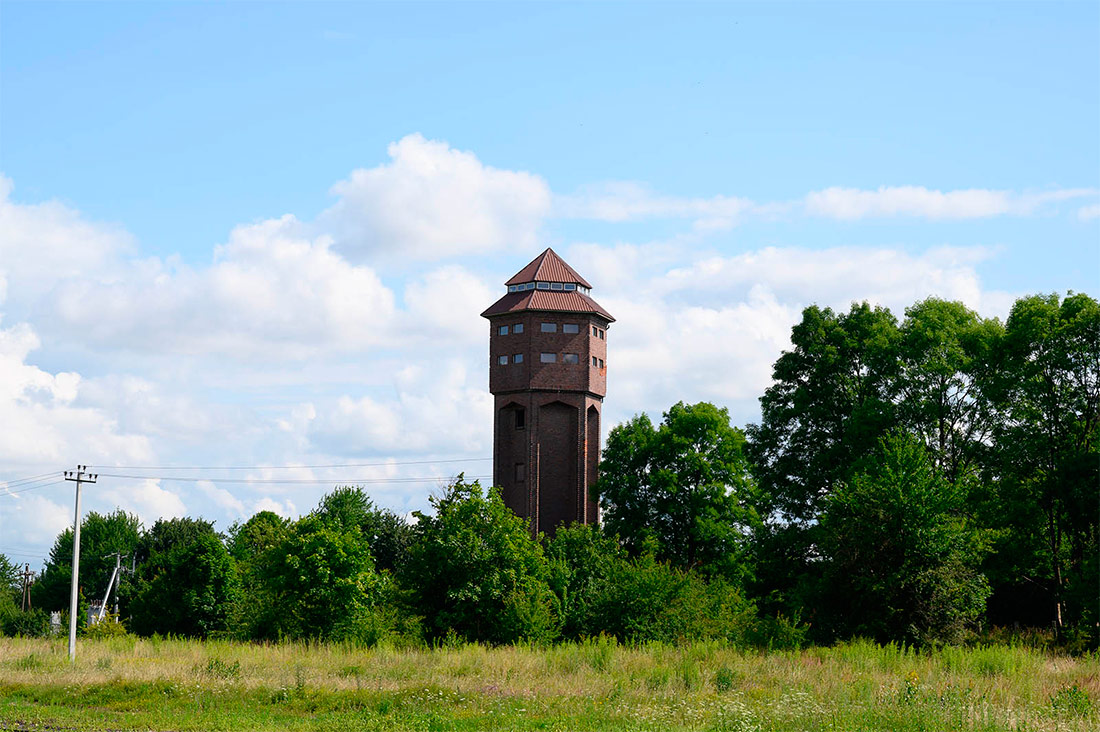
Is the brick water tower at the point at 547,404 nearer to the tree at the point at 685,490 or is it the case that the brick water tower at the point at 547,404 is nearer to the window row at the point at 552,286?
the window row at the point at 552,286

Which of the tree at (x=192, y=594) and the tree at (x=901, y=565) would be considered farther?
the tree at (x=192, y=594)

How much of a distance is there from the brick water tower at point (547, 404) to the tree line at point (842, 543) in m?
10.5

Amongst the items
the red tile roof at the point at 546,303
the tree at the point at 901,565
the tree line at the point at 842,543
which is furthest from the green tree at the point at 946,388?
the red tile roof at the point at 546,303

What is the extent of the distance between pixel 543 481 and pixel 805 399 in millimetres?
22573

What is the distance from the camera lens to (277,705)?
23.3m

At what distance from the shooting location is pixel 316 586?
40.2 metres

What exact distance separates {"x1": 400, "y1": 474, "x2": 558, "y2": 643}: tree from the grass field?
6.05 metres

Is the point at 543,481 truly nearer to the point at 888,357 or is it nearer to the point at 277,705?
the point at 888,357

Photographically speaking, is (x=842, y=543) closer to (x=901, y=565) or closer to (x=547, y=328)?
(x=901, y=565)

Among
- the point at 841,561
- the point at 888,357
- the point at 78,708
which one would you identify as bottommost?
the point at 78,708

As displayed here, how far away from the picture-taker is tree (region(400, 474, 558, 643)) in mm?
37312

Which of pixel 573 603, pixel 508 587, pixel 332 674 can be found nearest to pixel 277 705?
pixel 332 674

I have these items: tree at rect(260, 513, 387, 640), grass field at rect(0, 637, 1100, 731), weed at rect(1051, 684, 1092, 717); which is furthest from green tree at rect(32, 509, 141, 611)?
weed at rect(1051, 684, 1092, 717)

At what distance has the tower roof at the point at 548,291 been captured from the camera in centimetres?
6831
